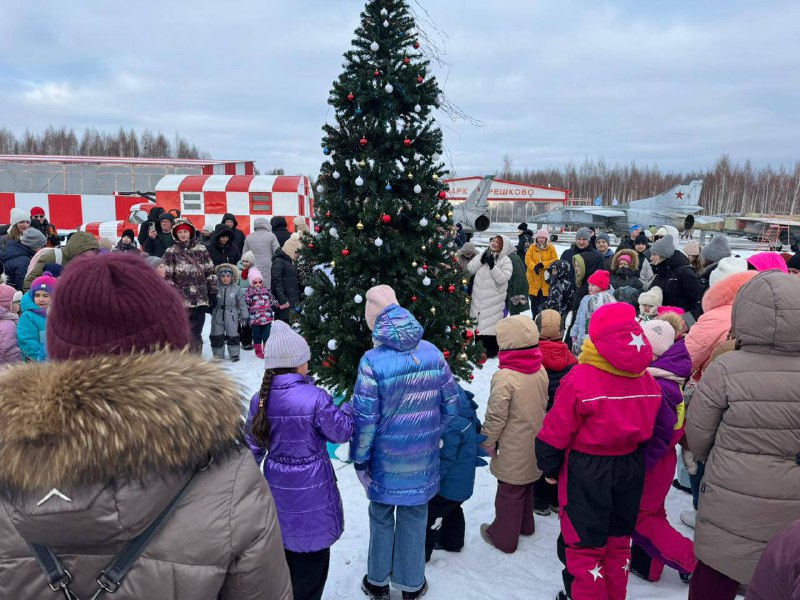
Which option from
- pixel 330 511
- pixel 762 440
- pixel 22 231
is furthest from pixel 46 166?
pixel 762 440

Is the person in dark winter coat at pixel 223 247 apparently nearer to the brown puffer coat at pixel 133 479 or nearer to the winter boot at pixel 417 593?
the winter boot at pixel 417 593

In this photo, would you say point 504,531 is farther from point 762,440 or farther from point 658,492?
point 762,440

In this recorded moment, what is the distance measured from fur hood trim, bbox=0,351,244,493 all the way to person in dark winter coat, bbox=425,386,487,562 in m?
2.03

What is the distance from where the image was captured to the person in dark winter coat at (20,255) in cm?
643

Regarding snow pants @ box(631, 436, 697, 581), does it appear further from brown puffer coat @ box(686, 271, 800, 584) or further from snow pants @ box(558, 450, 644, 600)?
brown puffer coat @ box(686, 271, 800, 584)

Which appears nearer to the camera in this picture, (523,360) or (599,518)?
(599,518)

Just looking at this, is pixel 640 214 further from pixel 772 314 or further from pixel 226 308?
pixel 772 314

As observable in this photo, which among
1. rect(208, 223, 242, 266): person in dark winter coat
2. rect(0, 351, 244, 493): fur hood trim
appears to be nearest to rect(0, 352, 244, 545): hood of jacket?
rect(0, 351, 244, 493): fur hood trim

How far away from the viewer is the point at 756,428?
2271mm

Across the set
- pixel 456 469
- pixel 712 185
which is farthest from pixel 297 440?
pixel 712 185

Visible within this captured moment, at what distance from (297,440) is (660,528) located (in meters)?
2.26

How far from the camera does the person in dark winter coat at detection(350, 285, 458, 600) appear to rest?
2.55 metres

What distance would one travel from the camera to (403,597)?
2.81 meters

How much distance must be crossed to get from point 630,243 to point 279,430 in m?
10.1
